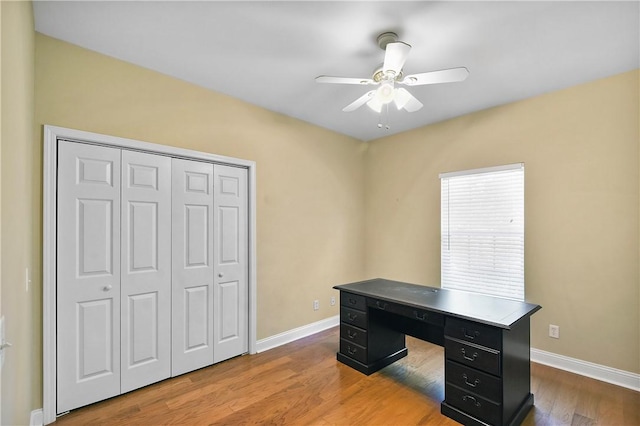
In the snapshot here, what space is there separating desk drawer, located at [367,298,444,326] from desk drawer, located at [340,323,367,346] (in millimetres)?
292

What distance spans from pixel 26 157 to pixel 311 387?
2565mm

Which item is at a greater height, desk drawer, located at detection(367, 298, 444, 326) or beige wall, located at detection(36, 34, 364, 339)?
beige wall, located at detection(36, 34, 364, 339)

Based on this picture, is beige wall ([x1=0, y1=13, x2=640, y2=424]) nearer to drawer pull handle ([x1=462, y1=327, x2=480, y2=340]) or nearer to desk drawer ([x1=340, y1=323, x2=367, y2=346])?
desk drawer ([x1=340, y1=323, x2=367, y2=346])

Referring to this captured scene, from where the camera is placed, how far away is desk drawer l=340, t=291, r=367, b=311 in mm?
2902

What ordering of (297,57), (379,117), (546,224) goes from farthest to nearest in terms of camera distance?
(379,117) → (546,224) → (297,57)

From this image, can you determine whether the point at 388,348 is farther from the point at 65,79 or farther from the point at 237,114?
the point at 65,79

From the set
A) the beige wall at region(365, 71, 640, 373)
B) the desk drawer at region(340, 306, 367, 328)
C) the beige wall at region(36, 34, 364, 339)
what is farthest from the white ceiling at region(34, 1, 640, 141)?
the desk drawer at region(340, 306, 367, 328)

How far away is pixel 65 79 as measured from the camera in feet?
7.36

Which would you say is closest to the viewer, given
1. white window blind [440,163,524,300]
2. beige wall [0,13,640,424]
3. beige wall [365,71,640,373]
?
beige wall [0,13,640,424]

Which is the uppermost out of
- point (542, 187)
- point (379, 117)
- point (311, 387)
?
point (379, 117)

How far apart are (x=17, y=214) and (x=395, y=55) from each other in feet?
7.21

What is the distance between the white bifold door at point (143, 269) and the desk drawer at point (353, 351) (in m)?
1.04

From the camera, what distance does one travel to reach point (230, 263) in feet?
10.4

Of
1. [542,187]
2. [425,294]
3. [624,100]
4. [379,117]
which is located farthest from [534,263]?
[379,117]
